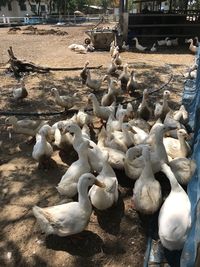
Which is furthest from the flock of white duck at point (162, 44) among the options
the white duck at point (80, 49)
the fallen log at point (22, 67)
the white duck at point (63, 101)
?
the white duck at point (63, 101)

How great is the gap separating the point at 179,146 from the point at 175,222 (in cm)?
197

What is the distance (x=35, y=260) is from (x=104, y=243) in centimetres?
79

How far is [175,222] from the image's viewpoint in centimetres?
338

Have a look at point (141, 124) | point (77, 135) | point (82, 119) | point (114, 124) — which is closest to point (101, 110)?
point (82, 119)

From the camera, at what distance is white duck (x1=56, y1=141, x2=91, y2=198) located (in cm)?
425

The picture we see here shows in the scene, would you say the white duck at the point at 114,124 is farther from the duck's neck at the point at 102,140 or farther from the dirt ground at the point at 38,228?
the dirt ground at the point at 38,228

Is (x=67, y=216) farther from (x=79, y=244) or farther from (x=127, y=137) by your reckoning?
(x=127, y=137)

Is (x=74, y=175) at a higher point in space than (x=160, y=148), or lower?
lower

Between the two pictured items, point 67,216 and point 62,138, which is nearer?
point 67,216

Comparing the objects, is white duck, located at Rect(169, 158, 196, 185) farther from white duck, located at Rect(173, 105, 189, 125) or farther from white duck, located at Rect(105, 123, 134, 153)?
white duck, located at Rect(173, 105, 189, 125)

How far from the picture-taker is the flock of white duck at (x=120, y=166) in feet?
11.8

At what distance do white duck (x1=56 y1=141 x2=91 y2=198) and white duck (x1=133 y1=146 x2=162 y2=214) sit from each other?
0.77 meters

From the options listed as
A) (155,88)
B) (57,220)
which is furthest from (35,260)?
(155,88)

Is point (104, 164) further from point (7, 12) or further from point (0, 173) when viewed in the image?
point (7, 12)
